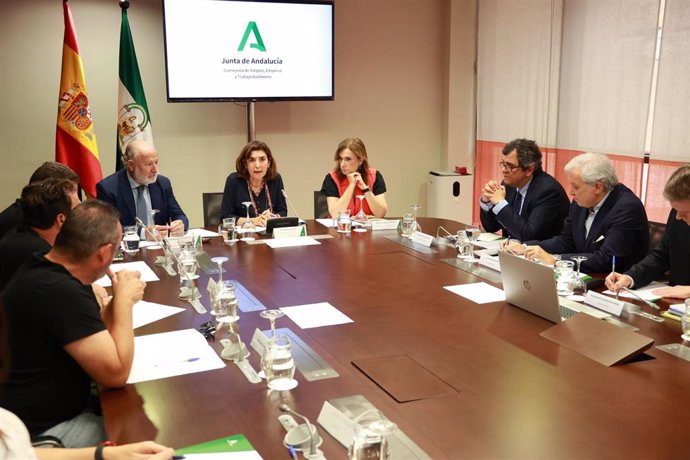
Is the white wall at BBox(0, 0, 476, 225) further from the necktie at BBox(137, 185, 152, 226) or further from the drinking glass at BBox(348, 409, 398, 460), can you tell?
the drinking glass at BBox(348, 409, 398, 460)

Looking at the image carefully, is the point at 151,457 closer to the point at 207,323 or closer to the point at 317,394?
the point at 317,394

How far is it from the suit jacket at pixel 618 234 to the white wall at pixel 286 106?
3.34m

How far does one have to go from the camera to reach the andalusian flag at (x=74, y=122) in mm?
4902

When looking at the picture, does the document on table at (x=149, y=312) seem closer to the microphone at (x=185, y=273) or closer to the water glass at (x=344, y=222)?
the microphone at (x=185, y=273)

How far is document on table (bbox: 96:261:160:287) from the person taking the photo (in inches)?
108

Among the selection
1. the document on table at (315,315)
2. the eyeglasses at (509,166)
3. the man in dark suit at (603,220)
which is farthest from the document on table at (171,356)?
the eyeglasses at (509,166)

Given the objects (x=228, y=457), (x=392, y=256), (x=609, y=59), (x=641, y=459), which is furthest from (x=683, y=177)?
(x=609, y=59)

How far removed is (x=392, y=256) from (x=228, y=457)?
198 centimetres

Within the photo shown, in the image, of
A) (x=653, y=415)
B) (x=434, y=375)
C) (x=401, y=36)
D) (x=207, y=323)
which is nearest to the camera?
(x=653, y=415)

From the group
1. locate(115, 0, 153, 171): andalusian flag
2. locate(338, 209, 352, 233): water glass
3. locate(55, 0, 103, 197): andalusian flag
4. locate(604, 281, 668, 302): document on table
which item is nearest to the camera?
locate(604, 281, 668, 302): document on table

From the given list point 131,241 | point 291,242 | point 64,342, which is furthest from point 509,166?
point 64,342

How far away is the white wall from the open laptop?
391 centimetres

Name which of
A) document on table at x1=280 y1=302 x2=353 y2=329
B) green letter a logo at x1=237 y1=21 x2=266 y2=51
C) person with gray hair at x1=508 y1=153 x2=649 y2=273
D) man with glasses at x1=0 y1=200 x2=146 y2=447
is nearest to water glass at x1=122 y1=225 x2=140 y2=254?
document on table at x1=280 y1=302 x2=353 y2=329

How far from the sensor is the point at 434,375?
70.9 inches
